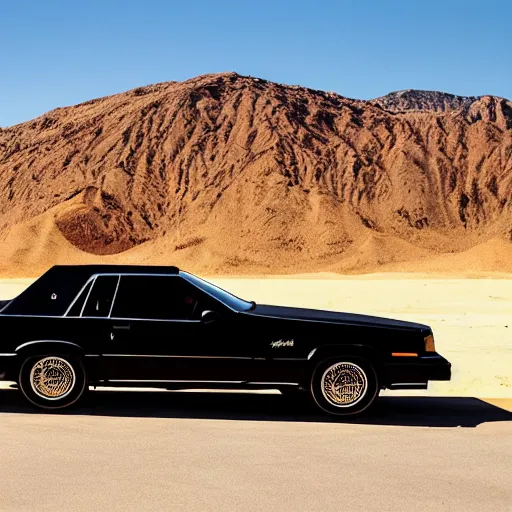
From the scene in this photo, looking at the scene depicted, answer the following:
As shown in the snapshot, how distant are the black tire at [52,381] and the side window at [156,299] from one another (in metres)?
0.70

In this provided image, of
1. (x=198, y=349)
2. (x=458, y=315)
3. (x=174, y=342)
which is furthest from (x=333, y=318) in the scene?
(x=458, y=315)

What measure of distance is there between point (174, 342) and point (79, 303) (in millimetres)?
1119

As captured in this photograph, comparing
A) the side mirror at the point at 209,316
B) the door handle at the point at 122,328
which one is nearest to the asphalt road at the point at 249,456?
the door handle at the point at 122,328

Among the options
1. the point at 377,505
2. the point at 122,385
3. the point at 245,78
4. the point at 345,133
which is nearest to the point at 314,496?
the point at 377,505

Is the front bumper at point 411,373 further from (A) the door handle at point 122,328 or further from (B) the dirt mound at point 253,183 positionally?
(B) the dirt mound at point 253,183

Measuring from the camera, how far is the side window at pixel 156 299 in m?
8.80

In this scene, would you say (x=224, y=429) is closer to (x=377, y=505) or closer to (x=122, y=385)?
(x=122, y=385)

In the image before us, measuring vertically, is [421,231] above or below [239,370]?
above

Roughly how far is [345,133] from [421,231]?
15.9 metres

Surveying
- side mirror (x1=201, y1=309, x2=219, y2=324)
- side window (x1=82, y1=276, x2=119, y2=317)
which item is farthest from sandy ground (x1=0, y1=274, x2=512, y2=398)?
side window (x1=82, y1=276, x2=119, y2=317)

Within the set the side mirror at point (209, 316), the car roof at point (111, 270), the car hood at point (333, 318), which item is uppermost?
the car roof at point (111, 270)

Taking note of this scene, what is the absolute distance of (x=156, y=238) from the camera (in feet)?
277

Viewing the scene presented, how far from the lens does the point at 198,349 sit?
857 cm

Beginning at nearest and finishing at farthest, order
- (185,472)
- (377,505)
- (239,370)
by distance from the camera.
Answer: (377,505), (185,472), (239,370)
